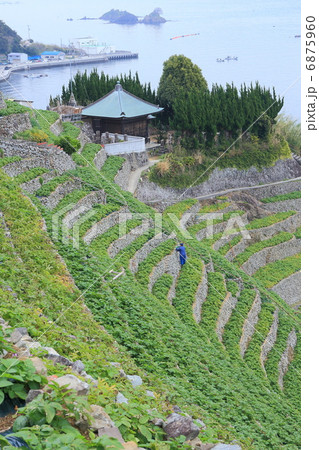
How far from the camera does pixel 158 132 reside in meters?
38.8

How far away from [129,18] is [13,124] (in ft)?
590

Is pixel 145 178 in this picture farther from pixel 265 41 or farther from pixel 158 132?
pixel 265 41

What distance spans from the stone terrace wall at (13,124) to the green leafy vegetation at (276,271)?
12.1 m

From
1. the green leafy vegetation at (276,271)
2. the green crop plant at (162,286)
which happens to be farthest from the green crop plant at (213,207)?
the green crop plant at (162,286)

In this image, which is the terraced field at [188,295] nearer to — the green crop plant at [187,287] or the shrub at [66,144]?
the green crop plant at [187,287]

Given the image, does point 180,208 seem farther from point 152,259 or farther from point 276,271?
point 152,259

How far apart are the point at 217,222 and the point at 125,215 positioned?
8237 mm

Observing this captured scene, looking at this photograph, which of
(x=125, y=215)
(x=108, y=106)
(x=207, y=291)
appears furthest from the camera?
(x=108, y=106)

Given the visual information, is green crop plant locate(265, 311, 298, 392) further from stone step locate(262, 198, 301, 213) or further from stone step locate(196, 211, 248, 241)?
stone step locate(262, 198, 301, 213)

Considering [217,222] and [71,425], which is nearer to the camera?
[71,425]

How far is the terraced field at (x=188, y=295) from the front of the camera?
12922 millimetres

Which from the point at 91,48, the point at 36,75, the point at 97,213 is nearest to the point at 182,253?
the point at 97,213

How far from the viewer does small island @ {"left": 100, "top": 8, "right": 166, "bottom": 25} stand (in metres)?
192

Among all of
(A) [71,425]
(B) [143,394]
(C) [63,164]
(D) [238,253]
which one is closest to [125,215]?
(C) [63,164]
